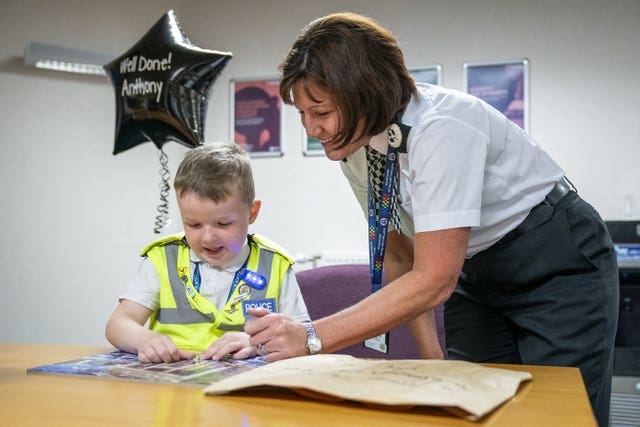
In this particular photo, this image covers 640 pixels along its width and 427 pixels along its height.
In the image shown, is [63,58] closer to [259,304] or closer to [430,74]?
[430,74]

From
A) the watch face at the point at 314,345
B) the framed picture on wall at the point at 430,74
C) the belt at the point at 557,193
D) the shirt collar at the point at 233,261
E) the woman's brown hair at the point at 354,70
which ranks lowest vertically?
the watch face at the point at 314,345

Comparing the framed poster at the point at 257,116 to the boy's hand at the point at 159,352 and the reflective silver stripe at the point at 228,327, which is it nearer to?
the reflective silver stripe at the point at 228,327

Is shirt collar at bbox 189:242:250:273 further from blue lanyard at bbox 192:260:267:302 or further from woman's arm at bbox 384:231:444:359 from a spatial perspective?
woman's arm at bbox 384:231:444:359

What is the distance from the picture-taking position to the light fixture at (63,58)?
11.4 ft

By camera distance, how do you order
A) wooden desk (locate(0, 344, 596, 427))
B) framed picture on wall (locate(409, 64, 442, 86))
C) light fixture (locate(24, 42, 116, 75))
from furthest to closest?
framed picture on wall (locate(409, 64, 442, 86)) < light fixture (locate(24, 42, 116, 75)) < wooden desk (locate(0, 344, 596, 427))

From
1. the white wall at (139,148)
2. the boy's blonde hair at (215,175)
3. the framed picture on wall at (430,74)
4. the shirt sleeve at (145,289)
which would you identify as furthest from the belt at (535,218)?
the framed picture on wall at (430,74)

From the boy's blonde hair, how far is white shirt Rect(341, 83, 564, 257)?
29 cm

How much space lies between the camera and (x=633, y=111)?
3.79 metres

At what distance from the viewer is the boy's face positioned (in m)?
1.46

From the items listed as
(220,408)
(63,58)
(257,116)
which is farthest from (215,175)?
(257,116)

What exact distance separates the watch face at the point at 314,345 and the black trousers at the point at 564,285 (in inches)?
17.9

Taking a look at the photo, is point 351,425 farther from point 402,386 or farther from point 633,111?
point 633,111

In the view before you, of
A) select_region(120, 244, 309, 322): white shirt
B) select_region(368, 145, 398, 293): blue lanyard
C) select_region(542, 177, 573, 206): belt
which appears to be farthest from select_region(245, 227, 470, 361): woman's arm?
select_region(120, 244, 309, 322): white shirt

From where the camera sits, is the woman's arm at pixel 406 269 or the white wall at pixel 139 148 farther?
the white wall at pixel 139 148
